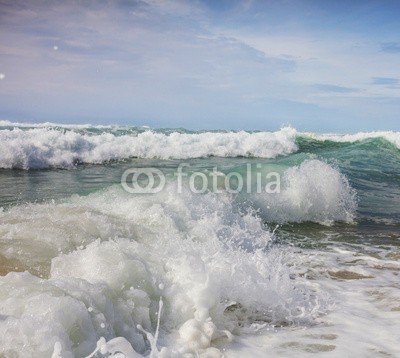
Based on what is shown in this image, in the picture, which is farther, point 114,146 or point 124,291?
point 114,146

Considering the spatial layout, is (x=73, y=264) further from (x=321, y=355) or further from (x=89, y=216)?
(x=321, y=355)

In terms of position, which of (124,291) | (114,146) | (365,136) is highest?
(365,136)

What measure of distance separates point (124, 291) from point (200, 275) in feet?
2.19

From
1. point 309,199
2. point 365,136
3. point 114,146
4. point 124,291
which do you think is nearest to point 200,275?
point 124,291

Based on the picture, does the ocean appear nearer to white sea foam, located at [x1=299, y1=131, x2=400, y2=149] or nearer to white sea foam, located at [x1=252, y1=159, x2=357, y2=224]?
white sea foam, located at [x1=252, y1=159, x2=357, y2=224]

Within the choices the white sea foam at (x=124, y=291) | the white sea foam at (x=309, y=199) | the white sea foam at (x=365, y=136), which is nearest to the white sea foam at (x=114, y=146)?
the white sea foam at (x=365, y=136)

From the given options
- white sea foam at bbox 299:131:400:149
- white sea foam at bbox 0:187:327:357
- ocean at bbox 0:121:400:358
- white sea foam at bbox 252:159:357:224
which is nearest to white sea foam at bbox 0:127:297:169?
white sea foam at bbox 299:131:400:149

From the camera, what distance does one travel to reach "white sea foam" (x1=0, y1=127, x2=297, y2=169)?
16.0m

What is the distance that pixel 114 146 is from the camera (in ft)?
67.1

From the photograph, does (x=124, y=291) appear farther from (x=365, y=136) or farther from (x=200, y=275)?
(x=365, y=136)

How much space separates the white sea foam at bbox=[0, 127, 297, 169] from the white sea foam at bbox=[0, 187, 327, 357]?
10979mm

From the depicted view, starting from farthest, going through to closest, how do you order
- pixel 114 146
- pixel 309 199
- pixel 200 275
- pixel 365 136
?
pixel 365 136
pixel 114 146
pixel 309 199
pixel 200 275

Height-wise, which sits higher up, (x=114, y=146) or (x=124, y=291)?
(x=114, y=146)

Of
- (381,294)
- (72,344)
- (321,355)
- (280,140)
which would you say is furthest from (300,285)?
(280,140)
